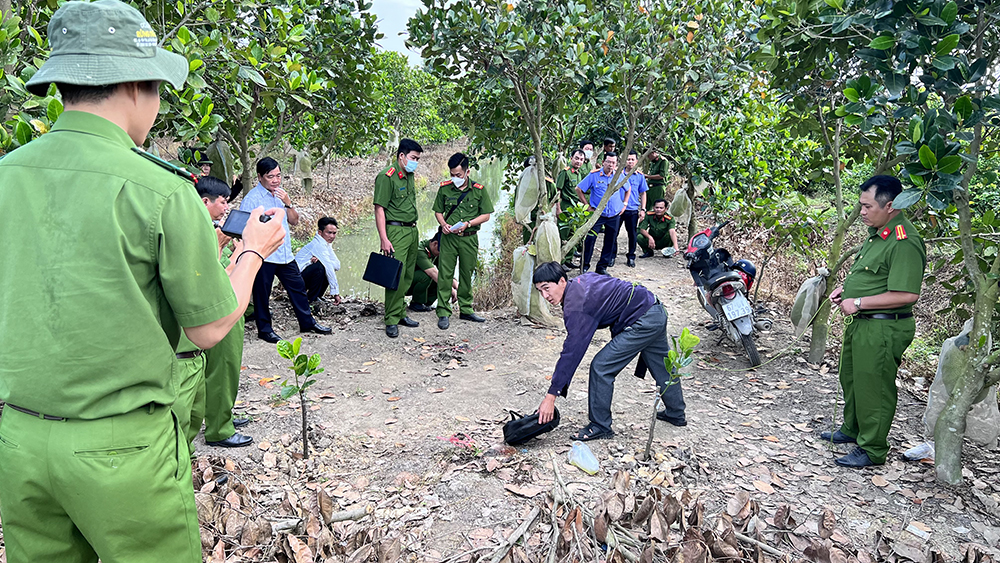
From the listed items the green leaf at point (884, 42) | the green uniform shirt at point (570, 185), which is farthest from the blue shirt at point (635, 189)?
the green leaf at point (884, 42)

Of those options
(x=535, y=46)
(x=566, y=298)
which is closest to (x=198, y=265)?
(x=566, y=298)

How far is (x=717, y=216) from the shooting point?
1096 cm

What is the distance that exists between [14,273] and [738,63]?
5577 mm

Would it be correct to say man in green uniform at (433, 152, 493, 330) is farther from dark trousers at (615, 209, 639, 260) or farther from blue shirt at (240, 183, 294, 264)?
dark trousers at (615, 209, 639, 260)

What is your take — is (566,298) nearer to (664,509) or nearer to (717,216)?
(664,509)

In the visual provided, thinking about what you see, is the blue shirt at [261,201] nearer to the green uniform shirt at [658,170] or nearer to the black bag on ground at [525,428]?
the black bag on ground at [525,428]

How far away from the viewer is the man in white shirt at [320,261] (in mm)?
6508

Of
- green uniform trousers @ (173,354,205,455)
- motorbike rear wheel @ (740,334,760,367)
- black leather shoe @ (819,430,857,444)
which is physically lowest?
black leather shoe @ (819,430,857,444)

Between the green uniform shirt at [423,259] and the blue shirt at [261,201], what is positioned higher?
the blue shirt at [261,201]

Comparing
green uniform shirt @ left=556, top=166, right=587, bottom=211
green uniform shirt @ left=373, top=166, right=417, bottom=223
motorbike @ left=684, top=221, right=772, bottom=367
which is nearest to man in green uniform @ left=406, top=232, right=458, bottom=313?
green uniform shirt @ left=373, top=166, right=417, bottom=223

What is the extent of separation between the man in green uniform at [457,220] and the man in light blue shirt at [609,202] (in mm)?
2043

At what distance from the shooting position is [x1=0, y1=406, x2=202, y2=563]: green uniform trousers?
1.42 meters

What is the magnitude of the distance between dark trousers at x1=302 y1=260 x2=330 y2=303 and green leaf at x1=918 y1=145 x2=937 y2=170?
5393 mm

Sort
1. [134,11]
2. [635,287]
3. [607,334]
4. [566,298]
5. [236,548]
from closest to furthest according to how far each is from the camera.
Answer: [134,11] → [236,548] → [566,298] → [635,287] → [607,334]
